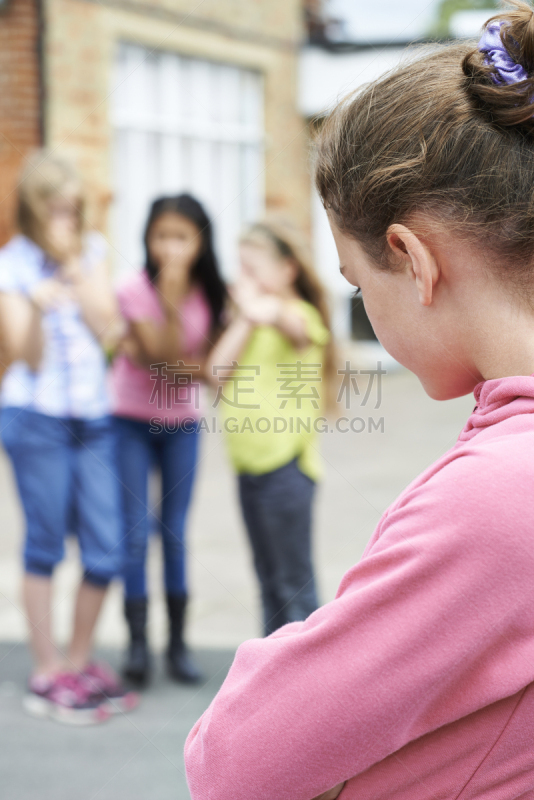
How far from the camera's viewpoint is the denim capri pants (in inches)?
114

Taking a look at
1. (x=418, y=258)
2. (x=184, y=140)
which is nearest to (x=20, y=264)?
(x=418, y=258)

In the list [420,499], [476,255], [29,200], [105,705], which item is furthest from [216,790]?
[29,200]

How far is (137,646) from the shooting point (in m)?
3.10

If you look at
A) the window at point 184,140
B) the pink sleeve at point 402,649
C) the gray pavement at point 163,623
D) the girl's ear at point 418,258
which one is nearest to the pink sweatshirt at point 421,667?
the pink sleeve at point 402,649

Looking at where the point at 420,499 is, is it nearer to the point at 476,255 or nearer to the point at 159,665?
the point at 476,255

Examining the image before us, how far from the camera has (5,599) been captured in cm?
376

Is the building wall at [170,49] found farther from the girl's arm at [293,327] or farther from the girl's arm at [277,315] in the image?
the girl's arm at [293,327]

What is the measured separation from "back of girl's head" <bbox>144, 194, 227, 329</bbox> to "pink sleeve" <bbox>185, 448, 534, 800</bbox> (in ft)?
8.36

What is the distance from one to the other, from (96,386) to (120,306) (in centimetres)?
34

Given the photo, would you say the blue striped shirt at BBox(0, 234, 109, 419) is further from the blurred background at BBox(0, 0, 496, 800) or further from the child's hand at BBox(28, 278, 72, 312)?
the blurred background at BBox(0, 0, 496, 800)

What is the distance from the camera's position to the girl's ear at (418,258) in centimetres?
72

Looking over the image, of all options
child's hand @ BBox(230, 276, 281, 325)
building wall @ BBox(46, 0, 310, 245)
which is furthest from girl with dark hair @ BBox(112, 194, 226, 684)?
building wall @ BBox(46, 0, 310, 245)

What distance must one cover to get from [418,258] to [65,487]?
2.42 meters

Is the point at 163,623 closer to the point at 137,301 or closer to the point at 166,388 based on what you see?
the point at 166,388
